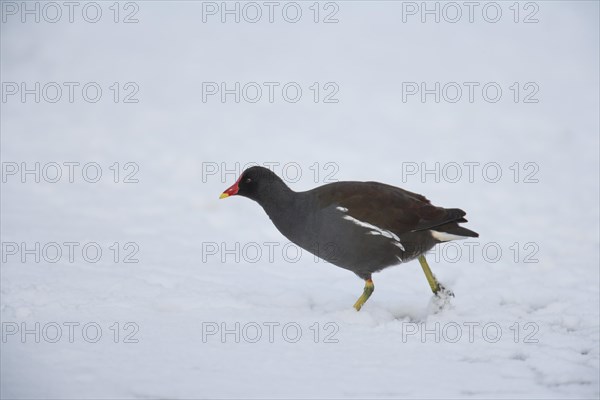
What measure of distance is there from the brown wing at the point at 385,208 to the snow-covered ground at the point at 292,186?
27.3 inches

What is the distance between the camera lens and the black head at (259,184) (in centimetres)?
555

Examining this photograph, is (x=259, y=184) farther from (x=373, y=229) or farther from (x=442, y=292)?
(x=442, y=292)

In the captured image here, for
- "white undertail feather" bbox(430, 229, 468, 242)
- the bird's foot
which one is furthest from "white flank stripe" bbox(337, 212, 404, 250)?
the bird's foot

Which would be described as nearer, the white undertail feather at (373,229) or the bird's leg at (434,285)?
the white undertail feather at (373,229)

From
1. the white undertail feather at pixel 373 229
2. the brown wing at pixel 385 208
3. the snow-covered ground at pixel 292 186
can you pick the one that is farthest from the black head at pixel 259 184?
the snow-covered ground at pixel 292 186

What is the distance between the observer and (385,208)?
5.45 m

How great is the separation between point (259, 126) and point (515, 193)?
209 inches

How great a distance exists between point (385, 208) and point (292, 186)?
5.08m

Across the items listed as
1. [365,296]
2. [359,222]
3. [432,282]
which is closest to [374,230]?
[359,222]

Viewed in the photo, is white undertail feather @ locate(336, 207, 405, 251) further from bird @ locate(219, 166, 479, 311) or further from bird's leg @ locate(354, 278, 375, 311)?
bird's leg @ locate(354, 278, 375, 311)

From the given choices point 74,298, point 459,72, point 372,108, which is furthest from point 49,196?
point 459,72

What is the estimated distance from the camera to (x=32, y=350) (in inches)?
164

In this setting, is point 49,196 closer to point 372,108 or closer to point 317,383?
point 317,383

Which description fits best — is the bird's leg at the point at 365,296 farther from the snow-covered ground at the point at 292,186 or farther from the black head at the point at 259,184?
the black head at the point at 259,184
